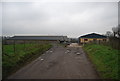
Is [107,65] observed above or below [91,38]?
above

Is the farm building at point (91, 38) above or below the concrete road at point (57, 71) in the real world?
below

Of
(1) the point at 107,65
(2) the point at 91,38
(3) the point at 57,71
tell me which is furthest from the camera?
(2) the point at 91,38

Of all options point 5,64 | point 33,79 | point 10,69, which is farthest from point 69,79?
point 5,64

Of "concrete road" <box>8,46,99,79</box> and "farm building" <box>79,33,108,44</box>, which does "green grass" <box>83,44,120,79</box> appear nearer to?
"concrete road" <box>8,46,99,79</box>

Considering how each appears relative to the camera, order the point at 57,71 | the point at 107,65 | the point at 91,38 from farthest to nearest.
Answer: the point at 91,38 → the point at 107,65 → the point at 57,71

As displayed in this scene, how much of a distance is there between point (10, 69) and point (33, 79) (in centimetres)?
245

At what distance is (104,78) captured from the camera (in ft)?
20.4

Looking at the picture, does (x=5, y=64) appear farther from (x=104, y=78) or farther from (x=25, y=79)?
(x=104, y=78)

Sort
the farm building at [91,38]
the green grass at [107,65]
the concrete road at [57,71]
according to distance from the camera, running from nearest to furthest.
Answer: the green grass at [107,65] → the concrete road at [57,71] → the farm building at [91,38]

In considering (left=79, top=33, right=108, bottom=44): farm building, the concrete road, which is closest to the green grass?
the concrete road

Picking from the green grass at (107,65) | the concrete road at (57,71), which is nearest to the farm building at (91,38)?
the green grass at (107,65)

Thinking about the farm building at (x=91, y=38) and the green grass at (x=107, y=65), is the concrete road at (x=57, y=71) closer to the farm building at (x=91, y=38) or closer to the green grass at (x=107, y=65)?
the green grass at (x=107, y=65)

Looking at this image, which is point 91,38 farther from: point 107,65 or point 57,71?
point 57,71

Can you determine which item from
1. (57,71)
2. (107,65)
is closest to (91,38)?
(107,65)
